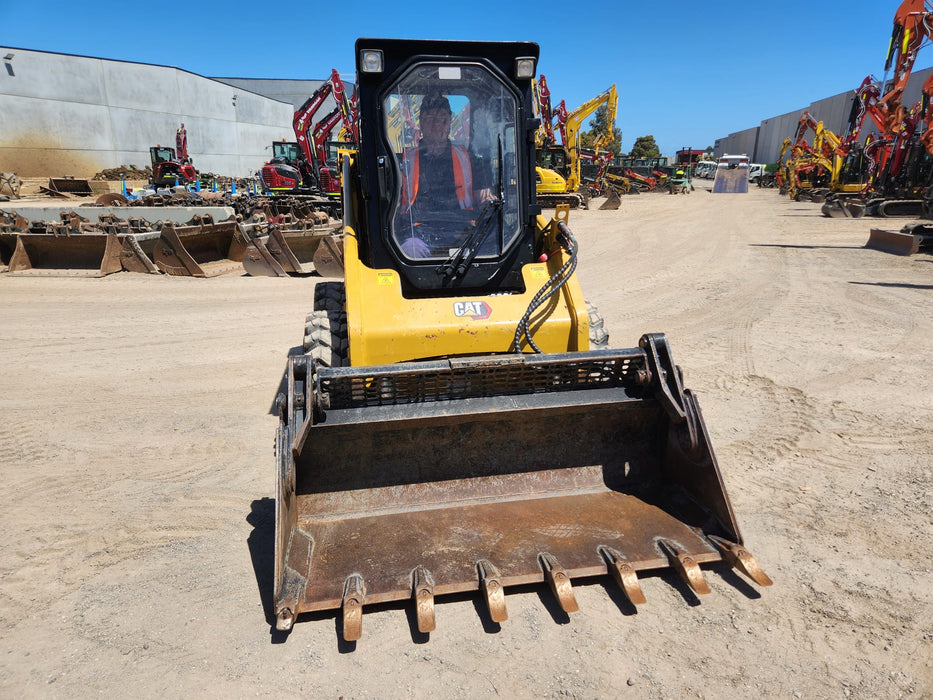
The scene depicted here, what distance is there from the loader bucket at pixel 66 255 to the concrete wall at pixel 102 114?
1800 centimetres

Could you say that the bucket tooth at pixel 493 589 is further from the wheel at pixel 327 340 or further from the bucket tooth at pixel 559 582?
the wheel at pixel 327 340

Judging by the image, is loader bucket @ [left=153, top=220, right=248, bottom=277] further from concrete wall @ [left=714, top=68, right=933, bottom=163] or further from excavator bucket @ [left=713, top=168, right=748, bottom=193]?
concrete wall @ [left=714, top=68, right=933, bottom=163]

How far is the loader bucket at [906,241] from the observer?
35.6 ft

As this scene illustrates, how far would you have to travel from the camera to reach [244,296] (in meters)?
8.32

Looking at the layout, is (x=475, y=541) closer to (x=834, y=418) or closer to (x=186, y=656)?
(x=186, y=656)

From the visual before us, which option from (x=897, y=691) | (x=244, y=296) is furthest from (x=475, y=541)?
(x=244, y=296)

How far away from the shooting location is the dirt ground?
7.36 feet

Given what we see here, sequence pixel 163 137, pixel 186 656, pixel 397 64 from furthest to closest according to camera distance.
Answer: pixel 163 137 → pixel 397 64 → pixel 186 656

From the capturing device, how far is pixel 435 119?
3.42 m

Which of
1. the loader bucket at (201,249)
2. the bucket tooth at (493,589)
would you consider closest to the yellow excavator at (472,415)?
the bucket tooth at (493,589)

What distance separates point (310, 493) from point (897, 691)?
8.56 feet

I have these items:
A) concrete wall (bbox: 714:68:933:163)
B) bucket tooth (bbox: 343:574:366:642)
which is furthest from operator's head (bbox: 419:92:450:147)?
concrete wall (bbox: 714:68:933:163)

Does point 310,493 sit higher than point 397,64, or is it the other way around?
point 397,64

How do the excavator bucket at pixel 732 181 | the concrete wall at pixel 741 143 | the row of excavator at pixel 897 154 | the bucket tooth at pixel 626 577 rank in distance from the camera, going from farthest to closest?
the concrete wall at pixel 741 143, the excavator bucket at pixel 732 181, the row of excavator at pixel 897 154, the bucket tooth at pixel 626 577
